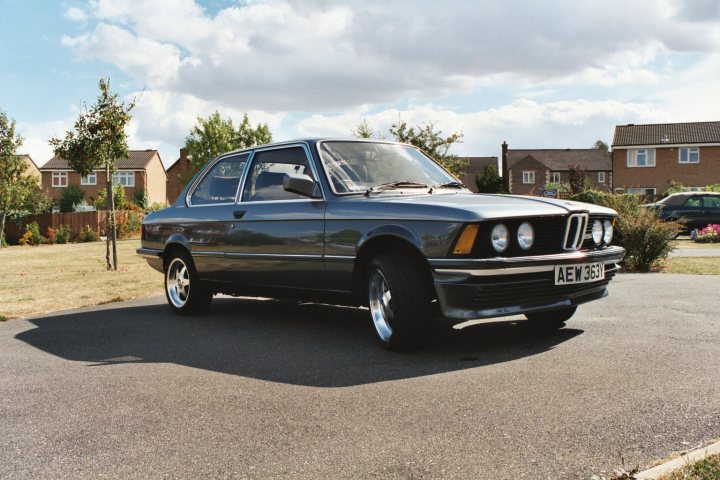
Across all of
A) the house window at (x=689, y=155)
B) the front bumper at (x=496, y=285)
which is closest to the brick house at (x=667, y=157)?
the house window at (x=689, y=155)

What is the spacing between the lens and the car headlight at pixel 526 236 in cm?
485

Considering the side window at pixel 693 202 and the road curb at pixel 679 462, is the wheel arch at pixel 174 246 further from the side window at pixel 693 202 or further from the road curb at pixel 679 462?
the side window at pixel 693 202

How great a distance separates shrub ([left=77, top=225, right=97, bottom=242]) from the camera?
35.7 meters

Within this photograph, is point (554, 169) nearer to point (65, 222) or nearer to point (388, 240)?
point (65, 222)

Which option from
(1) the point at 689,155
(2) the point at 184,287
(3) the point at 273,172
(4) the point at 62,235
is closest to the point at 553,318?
(3) the point at 273,172

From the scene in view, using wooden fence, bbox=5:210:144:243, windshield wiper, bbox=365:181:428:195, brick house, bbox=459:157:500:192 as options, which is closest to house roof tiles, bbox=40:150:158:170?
wooden fence, bbox=5:210:144:243

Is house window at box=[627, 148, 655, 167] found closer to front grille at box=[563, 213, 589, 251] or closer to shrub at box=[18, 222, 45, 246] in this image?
shrub at box=[18, 222, 45, 246]

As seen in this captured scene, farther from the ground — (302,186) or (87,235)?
(302,186)

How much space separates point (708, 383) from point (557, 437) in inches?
57.1

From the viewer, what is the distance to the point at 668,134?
2055 inches

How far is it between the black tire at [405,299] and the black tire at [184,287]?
2920 mm

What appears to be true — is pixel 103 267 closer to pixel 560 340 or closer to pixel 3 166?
pixel 560 340

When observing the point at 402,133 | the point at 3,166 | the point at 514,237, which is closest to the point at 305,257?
the point at 514,237

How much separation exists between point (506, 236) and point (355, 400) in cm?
159
